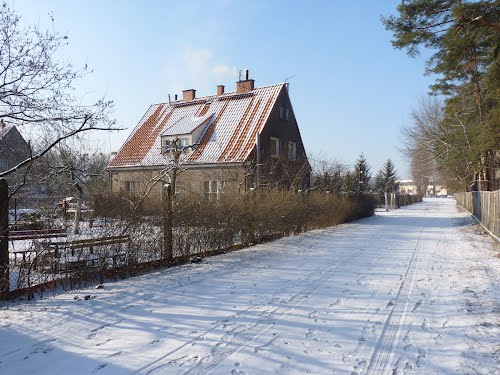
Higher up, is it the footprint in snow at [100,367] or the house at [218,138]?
the house at [218,138]

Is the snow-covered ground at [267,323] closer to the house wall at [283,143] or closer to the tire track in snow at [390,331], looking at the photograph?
the tire track in snow at [390,331]

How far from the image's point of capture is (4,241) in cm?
676

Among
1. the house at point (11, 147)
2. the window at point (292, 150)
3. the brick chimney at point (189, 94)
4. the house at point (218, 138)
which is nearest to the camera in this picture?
the house at point (11, 147)

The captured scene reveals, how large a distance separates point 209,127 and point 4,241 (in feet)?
70.2

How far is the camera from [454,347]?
495 cm

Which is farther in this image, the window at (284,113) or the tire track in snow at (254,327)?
the window at (284,113)

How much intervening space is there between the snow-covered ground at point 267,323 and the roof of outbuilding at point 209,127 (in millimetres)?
15670

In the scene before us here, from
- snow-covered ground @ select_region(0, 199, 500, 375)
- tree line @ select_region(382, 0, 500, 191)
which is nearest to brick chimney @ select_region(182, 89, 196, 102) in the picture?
tree line @ select_region(382, 0, 500, 191)

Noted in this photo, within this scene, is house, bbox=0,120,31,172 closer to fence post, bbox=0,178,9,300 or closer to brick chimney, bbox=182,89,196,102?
fence post, bbox=0,178,9,300

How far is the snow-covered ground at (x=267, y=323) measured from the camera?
14.7 ft

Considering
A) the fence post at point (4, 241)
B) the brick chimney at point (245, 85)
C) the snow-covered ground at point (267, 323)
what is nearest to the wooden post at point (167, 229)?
the snow-covered ground at point (267, 323)

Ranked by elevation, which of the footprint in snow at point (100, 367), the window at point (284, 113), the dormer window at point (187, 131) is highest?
the window at point (284, 113)

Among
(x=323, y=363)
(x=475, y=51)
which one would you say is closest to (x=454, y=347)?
(x=323, y=363)

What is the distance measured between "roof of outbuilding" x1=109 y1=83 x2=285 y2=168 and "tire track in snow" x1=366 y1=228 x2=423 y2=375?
16.2 metres
